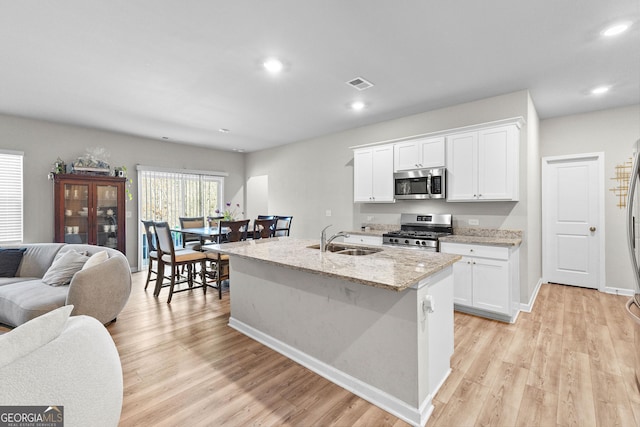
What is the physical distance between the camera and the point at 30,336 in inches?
41.8

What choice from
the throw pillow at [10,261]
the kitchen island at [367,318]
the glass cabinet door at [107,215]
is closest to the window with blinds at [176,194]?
the glass cabinet door at [107,215]

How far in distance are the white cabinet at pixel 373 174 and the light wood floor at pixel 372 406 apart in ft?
6.71

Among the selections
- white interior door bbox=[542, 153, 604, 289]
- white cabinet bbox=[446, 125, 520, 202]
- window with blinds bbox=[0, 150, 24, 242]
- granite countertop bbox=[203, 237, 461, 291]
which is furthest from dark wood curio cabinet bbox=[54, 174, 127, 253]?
white interior door bbox=[542, 153, 604, 289]

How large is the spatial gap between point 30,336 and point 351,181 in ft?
15.0

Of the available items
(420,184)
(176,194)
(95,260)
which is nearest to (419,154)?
(420,184)

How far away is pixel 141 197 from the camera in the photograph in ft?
18.7

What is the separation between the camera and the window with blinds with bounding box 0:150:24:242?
4.29 m

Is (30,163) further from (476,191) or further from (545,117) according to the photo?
(545,117)

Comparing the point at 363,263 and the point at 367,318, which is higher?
the point at 363,263

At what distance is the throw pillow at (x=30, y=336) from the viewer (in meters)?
0.97

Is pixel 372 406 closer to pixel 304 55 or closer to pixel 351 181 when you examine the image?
pixel 304 55

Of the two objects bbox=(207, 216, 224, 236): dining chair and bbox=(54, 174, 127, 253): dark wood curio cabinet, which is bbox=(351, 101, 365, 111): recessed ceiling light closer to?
bbox=(207, 216, 224, 236): dining chair

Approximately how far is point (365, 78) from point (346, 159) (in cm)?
219

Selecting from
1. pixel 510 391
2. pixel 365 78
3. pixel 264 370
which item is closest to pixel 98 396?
pixel 264 370
